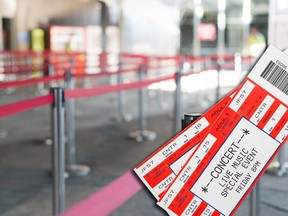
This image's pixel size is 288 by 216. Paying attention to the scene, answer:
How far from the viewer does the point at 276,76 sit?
1.71m

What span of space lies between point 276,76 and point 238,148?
312mm

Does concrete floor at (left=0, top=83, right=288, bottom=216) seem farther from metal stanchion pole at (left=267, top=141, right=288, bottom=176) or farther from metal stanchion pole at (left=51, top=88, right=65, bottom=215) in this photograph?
metal stanchion pole at (left=51, top=88, right=65, bottom=215)

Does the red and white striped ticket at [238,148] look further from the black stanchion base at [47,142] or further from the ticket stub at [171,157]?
the black stanchion base at [47,142]

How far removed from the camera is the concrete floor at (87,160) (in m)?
3.77

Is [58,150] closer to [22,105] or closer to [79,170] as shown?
[22,105]

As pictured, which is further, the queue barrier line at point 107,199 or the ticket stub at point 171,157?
the ticket stub at point 171,157

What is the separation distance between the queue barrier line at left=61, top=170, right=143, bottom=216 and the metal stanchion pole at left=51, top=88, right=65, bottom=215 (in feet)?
6.79

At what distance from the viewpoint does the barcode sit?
5.54 feet

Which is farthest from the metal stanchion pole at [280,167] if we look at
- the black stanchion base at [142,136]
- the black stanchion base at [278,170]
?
the black stanchion base at [142,136]

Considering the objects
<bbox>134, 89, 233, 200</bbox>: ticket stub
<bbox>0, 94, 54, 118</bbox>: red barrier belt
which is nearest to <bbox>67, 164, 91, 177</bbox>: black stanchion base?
<bbox>0, 94, 54, 118</bbox>: red barrier belt

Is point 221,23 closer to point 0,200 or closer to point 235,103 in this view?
point 0,200

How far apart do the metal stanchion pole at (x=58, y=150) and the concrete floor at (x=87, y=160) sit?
0.29m

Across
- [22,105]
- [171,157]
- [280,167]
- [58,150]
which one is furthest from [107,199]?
[280,167]

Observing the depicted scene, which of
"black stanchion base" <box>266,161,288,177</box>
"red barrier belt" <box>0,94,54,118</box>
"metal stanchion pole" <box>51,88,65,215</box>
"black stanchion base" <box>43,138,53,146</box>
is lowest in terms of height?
"black stanchion base" <box>43,138,53,146</box>
